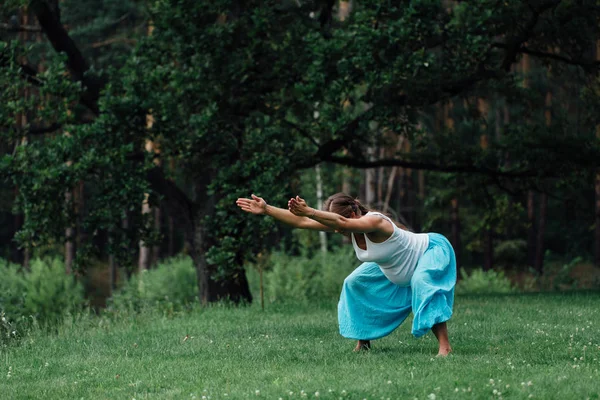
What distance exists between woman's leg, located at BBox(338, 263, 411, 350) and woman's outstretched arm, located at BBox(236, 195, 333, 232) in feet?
2.80

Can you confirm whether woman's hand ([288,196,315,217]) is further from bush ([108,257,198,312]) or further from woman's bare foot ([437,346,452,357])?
bush ([108,257,198,312])

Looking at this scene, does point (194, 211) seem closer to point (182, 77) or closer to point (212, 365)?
point (182, 77)

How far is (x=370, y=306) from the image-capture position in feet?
27.9

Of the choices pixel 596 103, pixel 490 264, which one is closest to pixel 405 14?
pixel 596 103

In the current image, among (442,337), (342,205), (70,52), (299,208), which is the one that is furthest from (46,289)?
(299,208)

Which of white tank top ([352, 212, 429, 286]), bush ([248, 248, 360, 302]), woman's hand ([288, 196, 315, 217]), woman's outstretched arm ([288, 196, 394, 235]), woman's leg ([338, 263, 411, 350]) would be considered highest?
woman's hand ([288, 196, 315, 217])

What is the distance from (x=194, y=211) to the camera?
17094 millimetres

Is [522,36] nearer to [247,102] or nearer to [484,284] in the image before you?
[247,102]

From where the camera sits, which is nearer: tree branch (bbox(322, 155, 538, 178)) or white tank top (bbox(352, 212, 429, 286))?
white tank top (bbox(352, 212, 429, 286))

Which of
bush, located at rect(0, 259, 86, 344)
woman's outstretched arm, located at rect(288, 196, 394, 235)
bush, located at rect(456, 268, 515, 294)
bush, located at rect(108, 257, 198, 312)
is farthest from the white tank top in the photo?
bush, located at rect(456, 268, 515, 294)

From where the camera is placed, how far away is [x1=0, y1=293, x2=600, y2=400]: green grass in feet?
20.9

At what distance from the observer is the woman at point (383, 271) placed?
7578 millimetres

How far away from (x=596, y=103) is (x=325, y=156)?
5.97 metres

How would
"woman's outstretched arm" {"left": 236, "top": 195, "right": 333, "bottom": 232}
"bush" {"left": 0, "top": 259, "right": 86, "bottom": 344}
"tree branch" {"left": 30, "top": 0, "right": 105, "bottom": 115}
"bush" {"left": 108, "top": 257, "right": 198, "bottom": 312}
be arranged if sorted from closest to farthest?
"woman's outstretched arm" {"left": 236, "top": 195, "right": 333, "bottom": 232}, "tree branch" {"left": 30, "top": 0, "right": 105, "bottom": 115}, "bush" {"left": 0, "top": 259, "right": 86, "bottom": 344}, "bush" {"left": 108, "top": 257, "right": 198, "bottom": 312}
